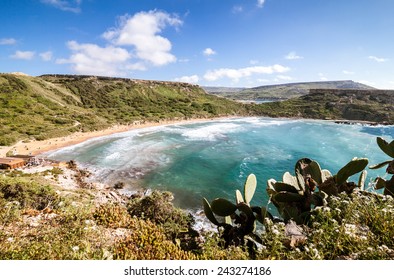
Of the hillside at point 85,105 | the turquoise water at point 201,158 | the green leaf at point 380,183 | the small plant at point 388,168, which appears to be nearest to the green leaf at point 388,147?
the small plant at point 388,168

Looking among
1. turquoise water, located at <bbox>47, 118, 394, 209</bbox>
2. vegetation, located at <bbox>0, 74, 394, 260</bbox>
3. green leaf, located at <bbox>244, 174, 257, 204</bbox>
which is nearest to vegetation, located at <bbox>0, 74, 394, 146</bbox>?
turquoise water, located at <bbox>47, 118, 394, 209</bbox>

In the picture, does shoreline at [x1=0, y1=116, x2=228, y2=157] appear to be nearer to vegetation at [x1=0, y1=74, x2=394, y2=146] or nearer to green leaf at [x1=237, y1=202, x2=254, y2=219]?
vegetation at [x1=0, y1=74, x2=394, y2=146]

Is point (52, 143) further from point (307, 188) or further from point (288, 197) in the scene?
point (307, 188)

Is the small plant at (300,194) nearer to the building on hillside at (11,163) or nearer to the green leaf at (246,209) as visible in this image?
the green leaf at (246,209)

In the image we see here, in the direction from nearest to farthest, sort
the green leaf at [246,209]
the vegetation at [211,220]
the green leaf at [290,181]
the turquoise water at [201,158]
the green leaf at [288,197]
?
the vegetation at [211,220]
the green leaf at [246,209]
the green leaf at [288,197]
the green leaf at [290,181]
the turquoise water at [201,158]

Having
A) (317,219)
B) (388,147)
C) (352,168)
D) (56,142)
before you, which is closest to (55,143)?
(56,142)

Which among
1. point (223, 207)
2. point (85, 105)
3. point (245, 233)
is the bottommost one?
point (245, 233)
